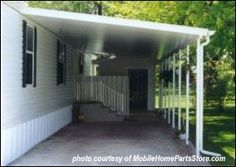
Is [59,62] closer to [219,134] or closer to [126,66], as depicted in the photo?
[219,134]

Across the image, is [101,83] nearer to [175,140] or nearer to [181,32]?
[175,140]

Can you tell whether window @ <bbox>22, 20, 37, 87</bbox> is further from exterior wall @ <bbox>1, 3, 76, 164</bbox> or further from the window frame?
the window frame

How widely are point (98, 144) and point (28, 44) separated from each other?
2935 mm

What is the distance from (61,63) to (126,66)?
7.66m

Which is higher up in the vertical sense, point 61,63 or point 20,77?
point 61,63

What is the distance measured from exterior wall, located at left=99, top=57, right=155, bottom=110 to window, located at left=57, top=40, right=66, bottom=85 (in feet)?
22.1

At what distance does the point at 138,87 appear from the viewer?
23453 millimetres

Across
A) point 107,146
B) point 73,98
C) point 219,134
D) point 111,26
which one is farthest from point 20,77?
point 73,98

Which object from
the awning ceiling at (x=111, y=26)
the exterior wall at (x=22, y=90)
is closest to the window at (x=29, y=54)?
the exterior wall at (x=22, y=90)

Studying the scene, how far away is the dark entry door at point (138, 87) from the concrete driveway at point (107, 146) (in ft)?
24.0

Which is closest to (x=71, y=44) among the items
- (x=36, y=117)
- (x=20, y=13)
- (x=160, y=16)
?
(x=160, y=16)

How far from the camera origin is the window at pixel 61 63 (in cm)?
1504

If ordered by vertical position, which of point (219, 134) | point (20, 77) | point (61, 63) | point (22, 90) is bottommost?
point (219, 134)

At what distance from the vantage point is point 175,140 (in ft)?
41.2
